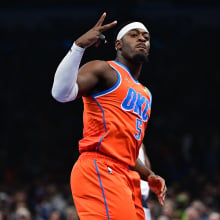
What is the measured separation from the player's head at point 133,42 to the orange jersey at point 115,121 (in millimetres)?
171

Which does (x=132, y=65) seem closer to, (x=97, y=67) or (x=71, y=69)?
(x=97, y=67)

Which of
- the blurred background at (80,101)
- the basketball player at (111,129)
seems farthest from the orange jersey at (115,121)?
the blurred background at (80,101)

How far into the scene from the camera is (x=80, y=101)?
48.7ft

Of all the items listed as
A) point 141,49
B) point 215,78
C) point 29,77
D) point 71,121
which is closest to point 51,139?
point 71,121

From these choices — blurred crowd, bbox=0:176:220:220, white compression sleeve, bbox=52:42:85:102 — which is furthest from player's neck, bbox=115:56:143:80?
blurred crowd, bbox=0:176:220:220

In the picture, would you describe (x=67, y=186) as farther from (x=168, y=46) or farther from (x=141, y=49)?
(x=141, y=49)

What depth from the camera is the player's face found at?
448 centimetres

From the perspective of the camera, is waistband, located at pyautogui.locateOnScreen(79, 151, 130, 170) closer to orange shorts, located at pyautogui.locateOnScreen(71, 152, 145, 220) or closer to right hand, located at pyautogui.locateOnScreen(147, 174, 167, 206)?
orange shorts, located at pyautogui.locateOnScreen(71, 152, 145, 220)

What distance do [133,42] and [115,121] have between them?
63 centimetres

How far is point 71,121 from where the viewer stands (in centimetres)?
1521

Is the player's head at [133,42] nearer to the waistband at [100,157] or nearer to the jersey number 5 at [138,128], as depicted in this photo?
the jersey number 5 at [138,128]

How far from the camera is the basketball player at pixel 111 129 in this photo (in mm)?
4145

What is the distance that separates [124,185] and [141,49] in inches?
38.9

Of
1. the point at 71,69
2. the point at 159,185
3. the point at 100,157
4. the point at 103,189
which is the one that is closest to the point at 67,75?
the point at 71,69
